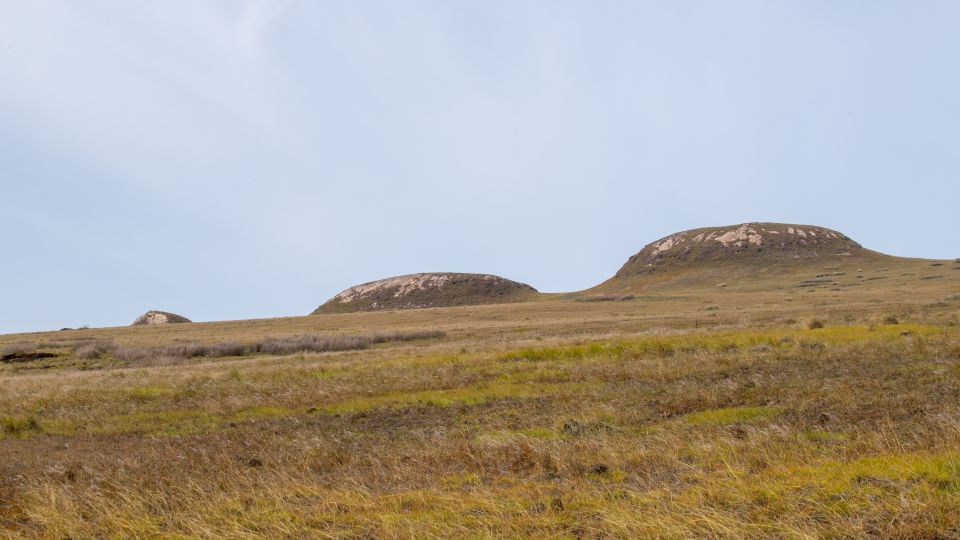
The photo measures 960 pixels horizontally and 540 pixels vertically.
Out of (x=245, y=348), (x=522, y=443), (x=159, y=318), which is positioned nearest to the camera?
(x=522, y=443)

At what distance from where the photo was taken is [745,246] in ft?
420

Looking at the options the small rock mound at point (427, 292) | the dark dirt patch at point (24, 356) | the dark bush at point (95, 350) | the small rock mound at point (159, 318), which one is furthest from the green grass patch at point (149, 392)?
the small rock mound at point (427, 292)

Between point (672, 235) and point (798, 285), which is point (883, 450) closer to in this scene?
point (798, 285)

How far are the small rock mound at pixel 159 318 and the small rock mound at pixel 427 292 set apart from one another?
122ft

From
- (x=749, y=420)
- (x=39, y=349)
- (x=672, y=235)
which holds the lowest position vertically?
(x=749, y=420)

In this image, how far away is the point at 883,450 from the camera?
8461 mm

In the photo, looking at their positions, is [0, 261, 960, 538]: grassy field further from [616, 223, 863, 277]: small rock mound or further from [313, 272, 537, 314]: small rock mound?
[313, 272, 537, 314]: small rock mound

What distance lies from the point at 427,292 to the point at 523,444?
13025 centimetres

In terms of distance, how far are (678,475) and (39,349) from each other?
56.6 metres

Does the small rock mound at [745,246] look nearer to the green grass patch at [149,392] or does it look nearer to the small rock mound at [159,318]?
the small rock mound at [159,318]

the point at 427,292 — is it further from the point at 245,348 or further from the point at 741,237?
the point at 245,348

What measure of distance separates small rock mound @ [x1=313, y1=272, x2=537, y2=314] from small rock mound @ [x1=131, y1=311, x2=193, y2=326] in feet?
122

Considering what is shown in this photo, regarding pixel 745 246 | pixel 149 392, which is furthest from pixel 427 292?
pixel 149 392

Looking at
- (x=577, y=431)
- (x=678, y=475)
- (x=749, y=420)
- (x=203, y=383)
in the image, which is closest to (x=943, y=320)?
(x=749, y=420)
